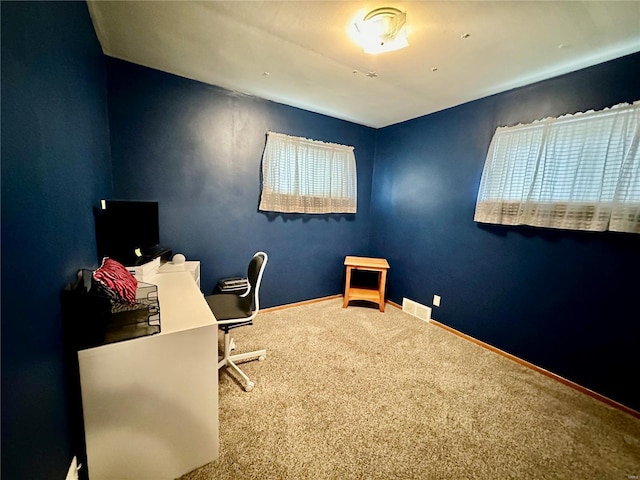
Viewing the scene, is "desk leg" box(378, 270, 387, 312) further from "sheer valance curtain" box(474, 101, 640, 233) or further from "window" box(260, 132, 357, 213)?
"sheer valance curtain" box(474, 101, 640, 233)

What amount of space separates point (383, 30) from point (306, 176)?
1.72m

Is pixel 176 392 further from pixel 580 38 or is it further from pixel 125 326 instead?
pixel 580 38

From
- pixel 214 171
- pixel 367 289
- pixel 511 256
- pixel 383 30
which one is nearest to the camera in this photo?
pixel 383 30

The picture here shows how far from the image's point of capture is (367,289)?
11.1 feet

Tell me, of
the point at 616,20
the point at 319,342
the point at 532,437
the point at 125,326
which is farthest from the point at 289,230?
the point at 616,20

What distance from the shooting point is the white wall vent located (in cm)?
293

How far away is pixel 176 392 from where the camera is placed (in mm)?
1137

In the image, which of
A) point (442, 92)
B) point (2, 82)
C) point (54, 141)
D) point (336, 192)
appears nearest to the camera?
point (2, 82)

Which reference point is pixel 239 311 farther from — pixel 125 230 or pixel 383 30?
pixel 383 30

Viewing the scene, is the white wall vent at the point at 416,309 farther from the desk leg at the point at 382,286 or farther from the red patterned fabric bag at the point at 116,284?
the red patterned fabric bag at the point at 116,284

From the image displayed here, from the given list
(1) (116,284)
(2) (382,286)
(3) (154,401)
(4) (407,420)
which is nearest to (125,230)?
(1) (116,284)

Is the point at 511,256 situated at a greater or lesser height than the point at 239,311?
greater

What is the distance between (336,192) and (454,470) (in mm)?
2787

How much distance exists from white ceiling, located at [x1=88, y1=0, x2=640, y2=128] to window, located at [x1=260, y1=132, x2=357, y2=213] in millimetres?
624
